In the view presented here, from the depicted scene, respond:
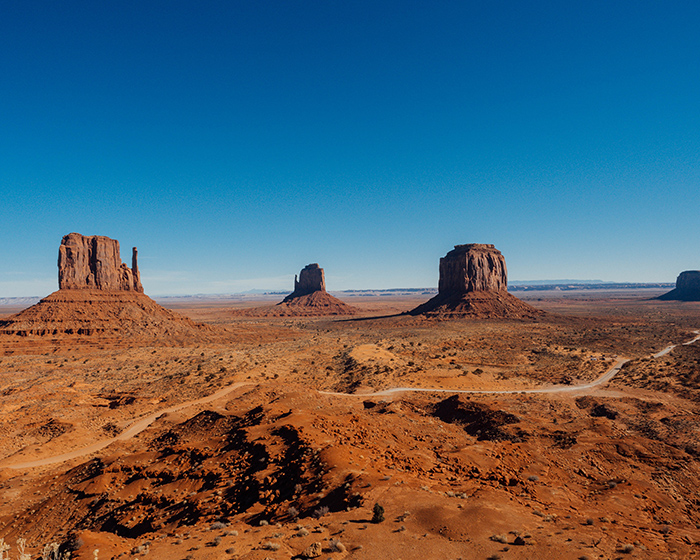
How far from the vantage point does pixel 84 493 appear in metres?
17.4

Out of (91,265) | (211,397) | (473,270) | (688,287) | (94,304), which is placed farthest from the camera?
(688,287)

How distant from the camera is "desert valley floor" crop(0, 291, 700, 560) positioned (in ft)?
37.3

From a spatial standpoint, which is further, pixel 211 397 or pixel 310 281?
pixel 310 281

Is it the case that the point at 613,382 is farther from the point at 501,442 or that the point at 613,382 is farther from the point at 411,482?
the point at 411,482

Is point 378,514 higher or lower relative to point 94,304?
lower

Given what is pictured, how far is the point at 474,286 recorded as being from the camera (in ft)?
400

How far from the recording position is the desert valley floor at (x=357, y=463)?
11367mm

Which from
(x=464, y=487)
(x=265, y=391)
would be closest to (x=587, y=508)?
(x=464, y=487)

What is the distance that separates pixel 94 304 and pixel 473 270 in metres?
104

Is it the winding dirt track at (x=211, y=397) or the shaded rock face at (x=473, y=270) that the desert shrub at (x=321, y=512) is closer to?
the winding dirt track at (x=211, y=397)

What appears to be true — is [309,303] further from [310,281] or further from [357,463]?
[357,463]

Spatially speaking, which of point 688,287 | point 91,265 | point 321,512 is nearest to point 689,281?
point 688,287

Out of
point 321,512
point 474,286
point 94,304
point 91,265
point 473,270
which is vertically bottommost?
point 321,512

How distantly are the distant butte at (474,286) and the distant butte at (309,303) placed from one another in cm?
4865
